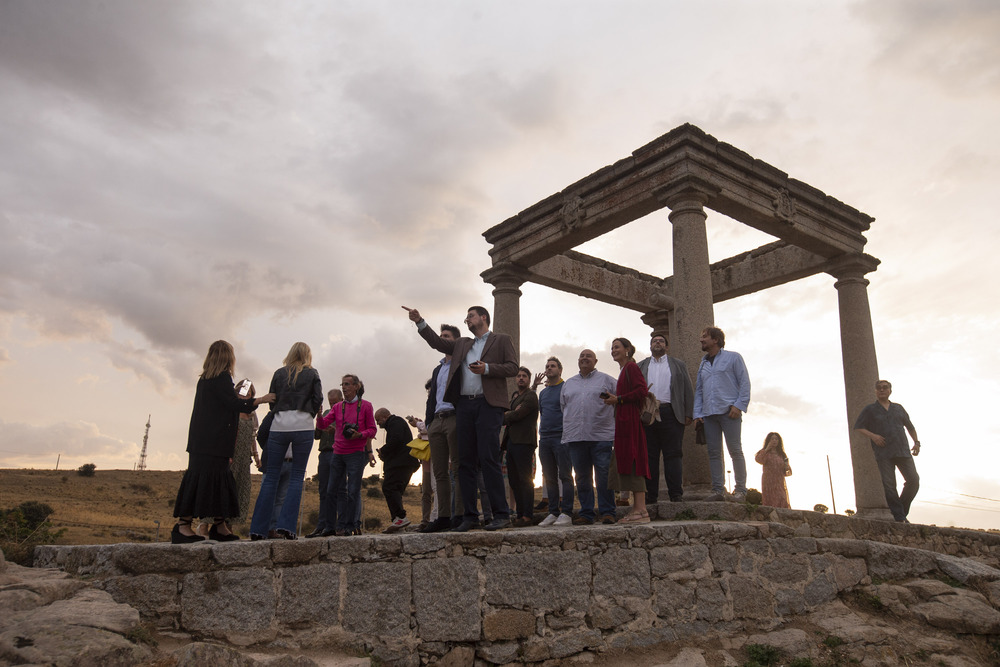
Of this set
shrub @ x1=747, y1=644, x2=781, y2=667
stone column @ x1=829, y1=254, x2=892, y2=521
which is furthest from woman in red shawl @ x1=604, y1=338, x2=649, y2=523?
stone column @ x1=829, y1=254, x2=892, y2=521

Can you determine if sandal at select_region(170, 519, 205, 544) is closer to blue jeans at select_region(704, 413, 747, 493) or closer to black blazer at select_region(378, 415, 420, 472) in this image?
black blazer at select_region(378, 415, 420, 472)

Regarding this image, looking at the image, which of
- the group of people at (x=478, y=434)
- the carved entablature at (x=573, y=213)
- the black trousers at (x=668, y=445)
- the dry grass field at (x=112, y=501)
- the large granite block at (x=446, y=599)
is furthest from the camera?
the dry grass field at (x=112, y=501)

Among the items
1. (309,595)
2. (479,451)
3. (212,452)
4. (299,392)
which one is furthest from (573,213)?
(309,595)

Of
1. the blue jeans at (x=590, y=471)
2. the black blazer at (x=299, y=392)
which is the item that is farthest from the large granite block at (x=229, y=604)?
the blue jeans at (x=590, y=471)

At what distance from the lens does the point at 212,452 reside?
5.54m

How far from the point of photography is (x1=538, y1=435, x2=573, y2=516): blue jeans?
23.0ft

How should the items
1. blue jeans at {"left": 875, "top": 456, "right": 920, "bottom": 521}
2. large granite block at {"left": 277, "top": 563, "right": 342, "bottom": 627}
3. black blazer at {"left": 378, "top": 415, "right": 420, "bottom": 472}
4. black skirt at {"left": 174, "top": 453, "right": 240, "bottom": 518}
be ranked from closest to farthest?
large granite block at {"left": 277, "top": 563, "right": 342, "bottom": 627}, black skirt at {"left": 174, "top": 453, "right": 240, "bottom": 518}, black blazer at {"left": 378, "top": 415, "right": 420, "bottom": 472}, blue jeans at {"left": 875, "top": 456, "right": 920, "bottom": 521}

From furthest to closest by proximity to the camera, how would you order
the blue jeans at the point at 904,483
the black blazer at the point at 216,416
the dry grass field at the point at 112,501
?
1. the dry grass field at the point at 112,501
2. the blue jeans at the point at 904,483
3. the black blazer at the point at 216,416

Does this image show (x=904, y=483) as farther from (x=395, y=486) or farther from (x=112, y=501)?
(x=112, y=501)

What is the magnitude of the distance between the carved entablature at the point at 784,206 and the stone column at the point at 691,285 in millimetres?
1652

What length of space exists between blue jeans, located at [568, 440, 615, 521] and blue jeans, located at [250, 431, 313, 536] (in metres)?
2.54

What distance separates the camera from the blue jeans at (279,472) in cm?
598

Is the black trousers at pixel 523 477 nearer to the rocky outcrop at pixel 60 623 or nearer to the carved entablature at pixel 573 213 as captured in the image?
the rocky outcrop at pixel 60 623

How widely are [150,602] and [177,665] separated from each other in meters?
0.81
